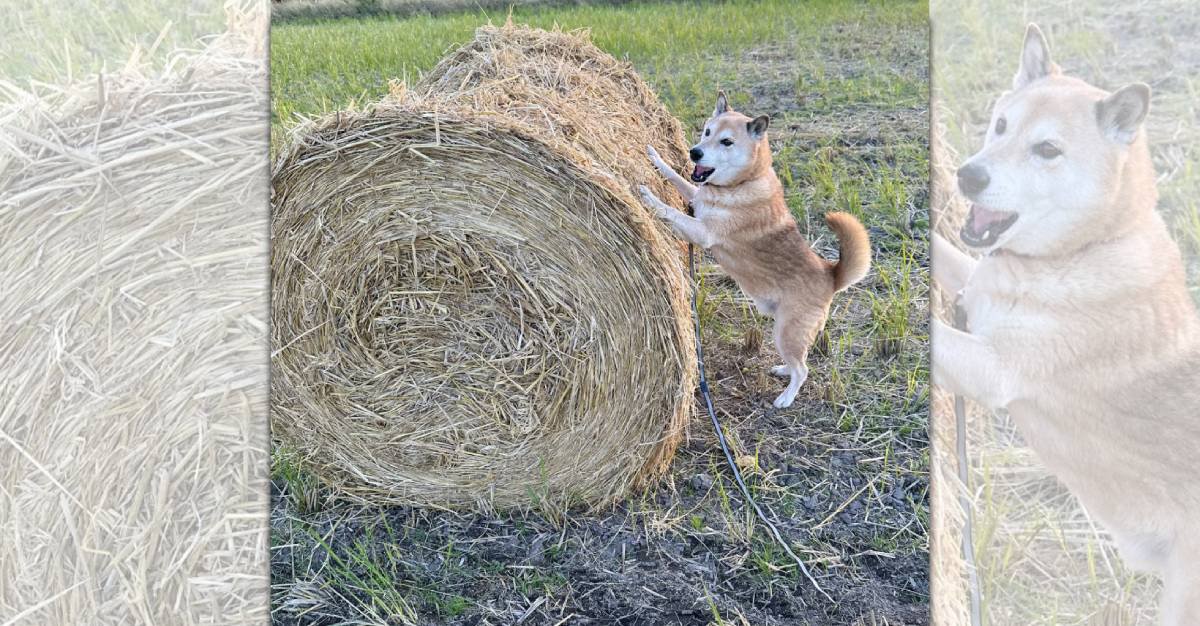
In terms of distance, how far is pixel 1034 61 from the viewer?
1.80 m

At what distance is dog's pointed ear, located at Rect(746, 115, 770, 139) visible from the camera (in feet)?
8.17

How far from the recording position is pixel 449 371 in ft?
8.10

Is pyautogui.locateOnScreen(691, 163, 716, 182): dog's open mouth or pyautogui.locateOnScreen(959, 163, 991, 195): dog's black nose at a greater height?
pyautogui.locateOnScreen(959, 163, 991, 195): dog's black nose

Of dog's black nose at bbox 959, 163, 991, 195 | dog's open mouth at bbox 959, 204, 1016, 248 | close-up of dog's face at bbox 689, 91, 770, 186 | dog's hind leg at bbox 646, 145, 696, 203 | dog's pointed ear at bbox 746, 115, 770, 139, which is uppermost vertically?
dog's black nose at bbox 959, 163, 991, 195

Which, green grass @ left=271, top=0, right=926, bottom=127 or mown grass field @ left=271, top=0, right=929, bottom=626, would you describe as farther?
green grass @ left=271, top=0, right=926, bottom=127

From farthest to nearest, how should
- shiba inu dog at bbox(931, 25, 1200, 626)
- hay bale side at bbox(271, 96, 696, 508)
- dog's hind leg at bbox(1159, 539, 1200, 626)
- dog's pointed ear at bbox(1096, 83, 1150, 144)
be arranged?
hay bale side at bbox(271, 96, 696, 508) < dog's hind leg at bbox(1159, 539, 1200, 626) < shiba inu dog at bbox(931, 25, 1200, 626) < dog's pointed ear at bbox(1096, 83, 1150, 144)

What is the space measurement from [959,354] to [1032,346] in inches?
6.2

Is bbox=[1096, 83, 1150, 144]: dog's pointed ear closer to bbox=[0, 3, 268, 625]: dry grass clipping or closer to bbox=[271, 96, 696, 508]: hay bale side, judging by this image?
bbox=[271, 96, 696, 508]: hay bale side

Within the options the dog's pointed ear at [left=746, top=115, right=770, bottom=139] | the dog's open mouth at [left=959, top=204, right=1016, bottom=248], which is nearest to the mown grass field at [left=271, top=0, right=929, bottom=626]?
the dog's pointed ear at [left=746, top=115, right=770, bottom=139]

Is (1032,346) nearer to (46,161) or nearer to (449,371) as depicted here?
(449,371)

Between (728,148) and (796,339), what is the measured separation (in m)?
0.67

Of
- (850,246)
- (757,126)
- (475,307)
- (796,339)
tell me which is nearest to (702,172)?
(757,126)

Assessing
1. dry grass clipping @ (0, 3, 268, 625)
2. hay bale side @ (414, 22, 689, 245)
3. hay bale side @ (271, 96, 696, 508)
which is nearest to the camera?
dry grass clipping @ (0, 3, 268, 625)

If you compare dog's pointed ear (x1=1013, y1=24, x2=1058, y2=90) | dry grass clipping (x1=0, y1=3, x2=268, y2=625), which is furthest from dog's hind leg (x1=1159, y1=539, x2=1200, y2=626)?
dry grass clipping (x1=0, y1=3, x2=268, y2=625)
